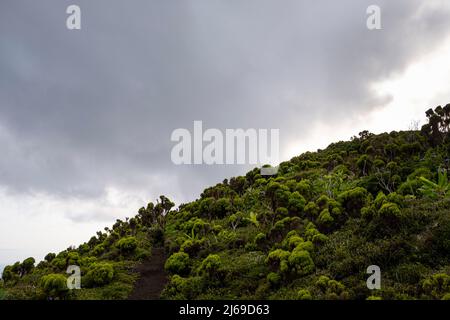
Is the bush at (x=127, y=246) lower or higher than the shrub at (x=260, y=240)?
lower

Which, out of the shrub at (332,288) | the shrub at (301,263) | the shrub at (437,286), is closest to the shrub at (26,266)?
the shrub at (301,263)

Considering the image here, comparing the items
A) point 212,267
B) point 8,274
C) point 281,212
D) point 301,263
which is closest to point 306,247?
point 301,263

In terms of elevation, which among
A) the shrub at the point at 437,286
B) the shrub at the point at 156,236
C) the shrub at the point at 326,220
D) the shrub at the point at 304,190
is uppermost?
the shrub at the point at 304,190

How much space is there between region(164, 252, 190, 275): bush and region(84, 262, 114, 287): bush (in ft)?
10.3

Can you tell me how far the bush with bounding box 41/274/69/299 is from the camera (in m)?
14.2

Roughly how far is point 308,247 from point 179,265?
24.1 ft

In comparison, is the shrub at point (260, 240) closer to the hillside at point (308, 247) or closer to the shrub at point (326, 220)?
the hillside at point (308, 247)

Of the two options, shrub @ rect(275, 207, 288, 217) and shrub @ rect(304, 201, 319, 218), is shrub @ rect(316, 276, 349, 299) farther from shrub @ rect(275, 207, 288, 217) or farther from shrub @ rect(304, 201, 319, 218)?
shrub @ rect(275, 207, 288, 217)

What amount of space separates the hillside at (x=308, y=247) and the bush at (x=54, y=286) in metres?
0.04

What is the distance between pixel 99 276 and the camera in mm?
17250

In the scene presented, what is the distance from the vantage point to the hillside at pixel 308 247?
12.8 metres

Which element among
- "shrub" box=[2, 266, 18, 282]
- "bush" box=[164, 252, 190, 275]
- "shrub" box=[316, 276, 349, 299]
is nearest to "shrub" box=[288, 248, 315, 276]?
"shrub" box=[316, 276, 349, 299]

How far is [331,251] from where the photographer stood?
603 inches
